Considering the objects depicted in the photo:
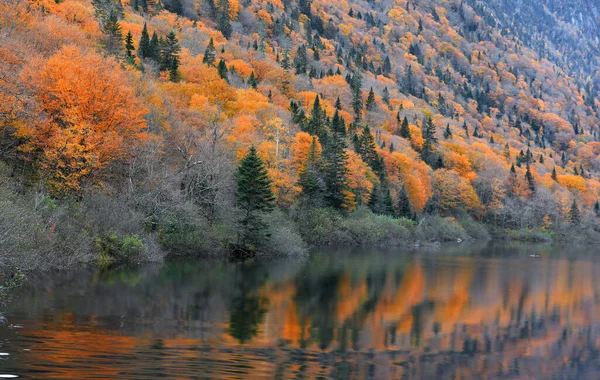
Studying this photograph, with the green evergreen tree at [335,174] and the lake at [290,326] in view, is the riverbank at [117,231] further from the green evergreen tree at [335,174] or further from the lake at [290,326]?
the green evergreen tree at [335,174]

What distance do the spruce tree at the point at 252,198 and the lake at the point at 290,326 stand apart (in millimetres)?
5621

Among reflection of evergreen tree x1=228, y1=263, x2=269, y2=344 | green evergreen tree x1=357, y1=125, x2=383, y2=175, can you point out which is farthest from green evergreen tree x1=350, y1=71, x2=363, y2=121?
reflection of evergreen tree x1=228, y1=263, x2=269, y2=344

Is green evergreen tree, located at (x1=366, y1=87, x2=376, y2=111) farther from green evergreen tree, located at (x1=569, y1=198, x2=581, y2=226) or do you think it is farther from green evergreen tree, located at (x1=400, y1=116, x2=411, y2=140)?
green evergreen tree, located at (x1=569, y1=198, x2=581, y2=226)

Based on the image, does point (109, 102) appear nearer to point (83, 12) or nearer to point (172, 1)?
point (83, 12)

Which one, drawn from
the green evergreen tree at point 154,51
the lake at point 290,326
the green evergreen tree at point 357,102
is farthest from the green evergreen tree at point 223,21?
the lake at point 290,326

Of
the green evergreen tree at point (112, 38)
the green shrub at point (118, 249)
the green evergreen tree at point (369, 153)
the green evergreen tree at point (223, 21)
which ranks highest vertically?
the green evergreen tree at point (223, 21)

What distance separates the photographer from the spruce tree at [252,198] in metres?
53.0

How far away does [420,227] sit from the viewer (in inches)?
3816

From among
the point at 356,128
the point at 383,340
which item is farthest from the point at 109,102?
the point at 356,128

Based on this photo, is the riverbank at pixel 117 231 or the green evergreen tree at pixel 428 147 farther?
the green evergreen tree at pixel 428 147

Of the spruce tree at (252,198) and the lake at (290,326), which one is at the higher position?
the spruce tree at (252,198)

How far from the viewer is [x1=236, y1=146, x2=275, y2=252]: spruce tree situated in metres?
53.0

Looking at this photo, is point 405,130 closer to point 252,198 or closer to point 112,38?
point 112,38

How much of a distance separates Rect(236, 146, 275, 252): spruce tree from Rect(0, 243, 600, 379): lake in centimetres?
562
